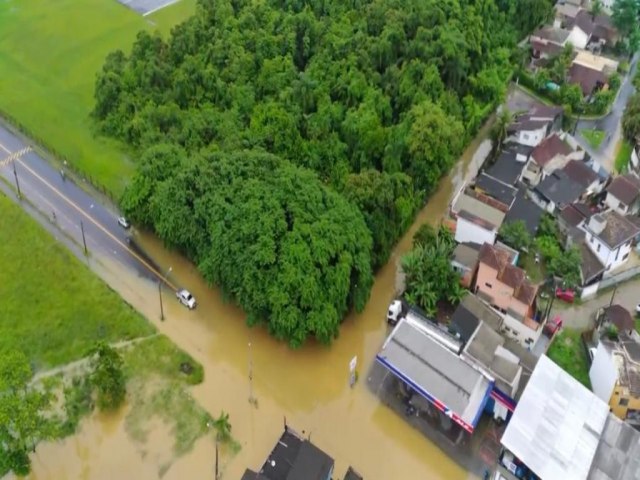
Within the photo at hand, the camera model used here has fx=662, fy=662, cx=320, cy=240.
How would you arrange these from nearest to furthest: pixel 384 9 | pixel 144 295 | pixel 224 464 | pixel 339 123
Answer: pixel 224 464
pixel 144 295
pixel 339 123
pixel 384 9

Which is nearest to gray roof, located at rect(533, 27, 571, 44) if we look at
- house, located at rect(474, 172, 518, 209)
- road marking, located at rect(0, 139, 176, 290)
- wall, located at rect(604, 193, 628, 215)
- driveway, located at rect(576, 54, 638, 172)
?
driveway, located at rect(576, 54, 638, 172)

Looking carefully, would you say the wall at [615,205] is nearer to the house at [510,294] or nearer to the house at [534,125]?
the house at [534,125]

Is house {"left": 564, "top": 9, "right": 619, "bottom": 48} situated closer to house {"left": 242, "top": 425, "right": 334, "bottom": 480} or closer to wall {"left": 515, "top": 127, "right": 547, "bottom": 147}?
wall {"left": 515, "top": 127, "right": 547, "bottom": 147}

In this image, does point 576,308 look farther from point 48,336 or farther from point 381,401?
point 48,336

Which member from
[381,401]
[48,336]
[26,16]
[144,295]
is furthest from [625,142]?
[26,16]

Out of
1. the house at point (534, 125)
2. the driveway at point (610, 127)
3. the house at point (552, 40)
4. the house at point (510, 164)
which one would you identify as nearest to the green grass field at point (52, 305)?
the house at point (510, 164)

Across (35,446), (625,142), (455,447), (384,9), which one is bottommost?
(35,446)
